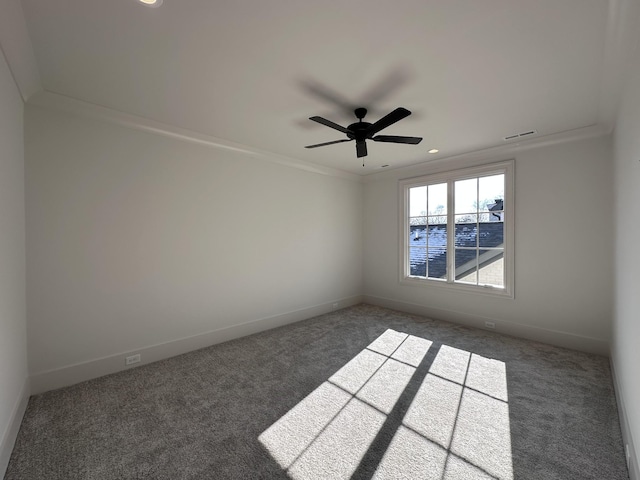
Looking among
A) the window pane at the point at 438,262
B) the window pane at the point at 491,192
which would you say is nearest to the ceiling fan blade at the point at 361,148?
the window pane at the point at 491,192

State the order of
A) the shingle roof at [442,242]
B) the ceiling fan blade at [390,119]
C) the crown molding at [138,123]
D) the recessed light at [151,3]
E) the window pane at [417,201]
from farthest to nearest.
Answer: the window pane at [417,201] < the shingle roof at [442,242] < the crown molding at [138,123] < the ceiling fan blade at [390,119] < the recessed light at [151,3]

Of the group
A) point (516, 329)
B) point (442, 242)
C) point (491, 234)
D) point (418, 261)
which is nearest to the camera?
point (516, 329)

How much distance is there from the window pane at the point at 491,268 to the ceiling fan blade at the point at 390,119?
2.71 m

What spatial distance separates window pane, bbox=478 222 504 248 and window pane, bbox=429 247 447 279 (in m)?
0.59

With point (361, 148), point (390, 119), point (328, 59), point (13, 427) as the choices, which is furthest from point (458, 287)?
point (13, 427)

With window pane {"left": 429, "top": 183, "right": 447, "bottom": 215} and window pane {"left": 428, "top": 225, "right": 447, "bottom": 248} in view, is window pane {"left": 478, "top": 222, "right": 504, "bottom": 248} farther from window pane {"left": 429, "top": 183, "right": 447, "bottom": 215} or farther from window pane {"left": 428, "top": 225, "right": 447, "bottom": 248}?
window pane {"left": 429, "top": 183, "right": 447, "bottom": 215}

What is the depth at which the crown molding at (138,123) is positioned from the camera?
2.48m

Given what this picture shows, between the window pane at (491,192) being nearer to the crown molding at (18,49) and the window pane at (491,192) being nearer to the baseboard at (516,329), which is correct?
the baseboard at (516,329)

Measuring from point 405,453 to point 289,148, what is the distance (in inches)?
140

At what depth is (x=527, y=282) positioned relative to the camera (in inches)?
147

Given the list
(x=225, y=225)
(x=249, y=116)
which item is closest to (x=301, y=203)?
(x=225, y=225)

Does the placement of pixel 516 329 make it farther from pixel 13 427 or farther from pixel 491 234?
pixel 13 427

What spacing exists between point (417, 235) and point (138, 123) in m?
4.34

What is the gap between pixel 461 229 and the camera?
444 cm
